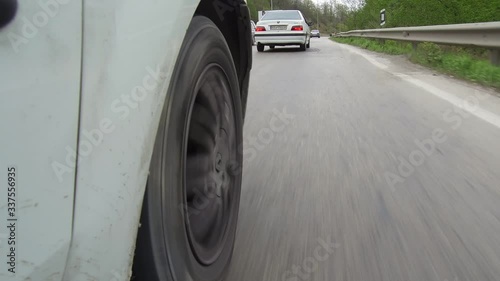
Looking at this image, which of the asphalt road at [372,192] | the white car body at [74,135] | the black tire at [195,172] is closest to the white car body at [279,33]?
the asphalt road at [372,192]

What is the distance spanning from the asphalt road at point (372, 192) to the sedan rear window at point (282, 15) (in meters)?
13.3

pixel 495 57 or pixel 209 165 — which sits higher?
pixel 209 165

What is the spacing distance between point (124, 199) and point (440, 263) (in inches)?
64.1

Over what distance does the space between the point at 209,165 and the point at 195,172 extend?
0.13m

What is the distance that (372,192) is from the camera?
123 inches

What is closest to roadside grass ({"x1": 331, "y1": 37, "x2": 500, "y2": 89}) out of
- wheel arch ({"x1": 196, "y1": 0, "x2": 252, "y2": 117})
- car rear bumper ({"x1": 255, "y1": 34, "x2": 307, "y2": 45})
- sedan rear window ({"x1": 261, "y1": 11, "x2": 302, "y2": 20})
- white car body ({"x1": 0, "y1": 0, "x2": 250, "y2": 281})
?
car rear bumper ({"x1": 255, "y1": 34, "x2": 307, "y2": 45})

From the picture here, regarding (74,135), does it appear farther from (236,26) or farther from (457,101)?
(457,101)

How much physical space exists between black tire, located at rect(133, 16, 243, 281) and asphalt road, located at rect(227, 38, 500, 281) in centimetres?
35

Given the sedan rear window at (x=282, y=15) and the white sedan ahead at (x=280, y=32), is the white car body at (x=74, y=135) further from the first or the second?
the sedan rear window at (x=282, y=15)

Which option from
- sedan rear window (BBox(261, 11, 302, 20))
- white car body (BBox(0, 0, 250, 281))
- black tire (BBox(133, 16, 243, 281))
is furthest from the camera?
sedan rear window (BBox(261, 11, 302, 20))

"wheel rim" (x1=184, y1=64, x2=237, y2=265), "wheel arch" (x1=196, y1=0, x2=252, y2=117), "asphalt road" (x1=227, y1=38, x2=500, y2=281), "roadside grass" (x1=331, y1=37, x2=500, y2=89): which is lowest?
"roadside grass" (x1=331, y1=37, x2=500, y2=89)

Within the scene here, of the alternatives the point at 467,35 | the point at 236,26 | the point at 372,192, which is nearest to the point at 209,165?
the point at 236,26

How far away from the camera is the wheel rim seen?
174 cm

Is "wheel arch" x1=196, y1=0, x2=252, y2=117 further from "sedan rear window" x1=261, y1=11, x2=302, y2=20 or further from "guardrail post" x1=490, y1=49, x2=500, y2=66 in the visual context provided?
"sedan rear window" x1=261, y1=11, x2=302, y2=20
